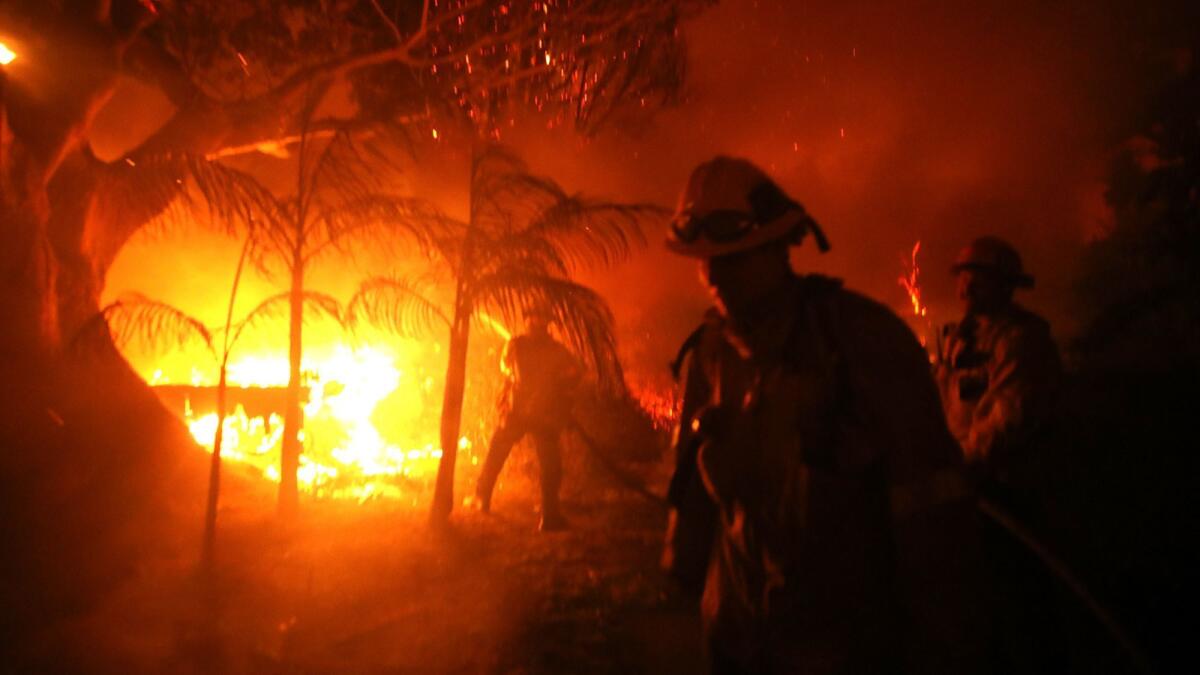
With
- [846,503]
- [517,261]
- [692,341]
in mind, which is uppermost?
[517,261]

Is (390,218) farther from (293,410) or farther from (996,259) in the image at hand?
(996,259)

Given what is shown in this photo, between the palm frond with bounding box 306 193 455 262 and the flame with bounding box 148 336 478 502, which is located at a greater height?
the palm frond with bounding box 306 193 455 262

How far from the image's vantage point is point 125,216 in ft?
24.0

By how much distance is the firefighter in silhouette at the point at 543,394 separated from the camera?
7.06 m

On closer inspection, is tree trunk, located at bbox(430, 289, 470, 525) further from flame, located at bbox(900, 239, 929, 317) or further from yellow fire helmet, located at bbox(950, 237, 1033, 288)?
flame, located at bbox(900, 239, 929, 317)

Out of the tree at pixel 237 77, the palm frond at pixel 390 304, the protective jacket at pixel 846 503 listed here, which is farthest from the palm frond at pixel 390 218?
the protective jacket at pixel 846 503

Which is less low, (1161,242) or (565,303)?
(1161,242)

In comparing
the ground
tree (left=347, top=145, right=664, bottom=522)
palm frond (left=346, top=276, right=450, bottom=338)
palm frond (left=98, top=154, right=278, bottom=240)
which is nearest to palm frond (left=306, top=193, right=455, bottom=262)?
tree (left=347, top=145, right=664, bottom=522)

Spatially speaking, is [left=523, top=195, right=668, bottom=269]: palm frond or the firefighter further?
[left=523, top=195, right=668, bottom=269]: palm frond

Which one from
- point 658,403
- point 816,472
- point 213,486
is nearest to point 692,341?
point 816,472

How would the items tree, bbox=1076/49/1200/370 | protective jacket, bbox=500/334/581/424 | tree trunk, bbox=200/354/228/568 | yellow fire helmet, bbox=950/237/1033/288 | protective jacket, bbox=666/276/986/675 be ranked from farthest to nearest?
tree, bbox=1076/49/1200/370, protective jacket, bbox=500/334/581/424, tree trunk, bbox=200/354/228/568, yellow fire helmet, bbox=950/237/1033/288, protective jacket, bbox=666/276/986/675

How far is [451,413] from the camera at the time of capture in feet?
21.9

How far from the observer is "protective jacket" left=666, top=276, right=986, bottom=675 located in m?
1.70

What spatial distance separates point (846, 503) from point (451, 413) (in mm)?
5303
